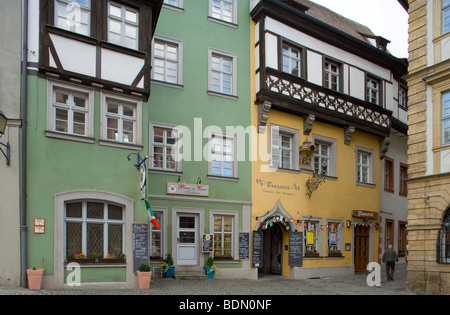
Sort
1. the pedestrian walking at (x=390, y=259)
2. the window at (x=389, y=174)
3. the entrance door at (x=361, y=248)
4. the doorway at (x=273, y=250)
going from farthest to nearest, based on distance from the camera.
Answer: the window at (x=389, y=174), the entrance door at (x=361, y=248), the doorway at (x=273, y=250), the pedestrian walking at (x=390, y=259)

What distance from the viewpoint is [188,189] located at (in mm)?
15914

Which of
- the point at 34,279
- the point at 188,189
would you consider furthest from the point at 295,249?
the point at 34,279

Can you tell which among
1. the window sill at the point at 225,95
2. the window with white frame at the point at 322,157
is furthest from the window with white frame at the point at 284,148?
the window sill at the point at 225,95

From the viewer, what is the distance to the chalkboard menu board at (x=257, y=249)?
55.9ft

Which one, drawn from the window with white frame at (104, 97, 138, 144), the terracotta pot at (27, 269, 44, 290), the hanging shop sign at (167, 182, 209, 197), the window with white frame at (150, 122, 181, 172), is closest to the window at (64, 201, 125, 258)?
the terracotta pot at (27, 269, 44, 290)

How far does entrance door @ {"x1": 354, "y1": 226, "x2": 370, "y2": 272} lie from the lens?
20734 mm

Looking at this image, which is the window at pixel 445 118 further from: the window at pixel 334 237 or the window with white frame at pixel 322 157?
the window at pixel 334 237

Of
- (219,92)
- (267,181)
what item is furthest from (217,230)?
(219,92)

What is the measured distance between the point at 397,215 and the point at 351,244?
14.8ft

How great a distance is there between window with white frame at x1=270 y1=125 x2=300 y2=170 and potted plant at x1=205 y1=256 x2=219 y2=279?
4477mm

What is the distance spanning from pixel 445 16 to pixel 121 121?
10.0 m

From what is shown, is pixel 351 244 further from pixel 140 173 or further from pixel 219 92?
pixel 140 173

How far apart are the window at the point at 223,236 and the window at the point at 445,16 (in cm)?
926

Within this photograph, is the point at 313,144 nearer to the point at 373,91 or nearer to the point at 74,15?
the point at 373,91
